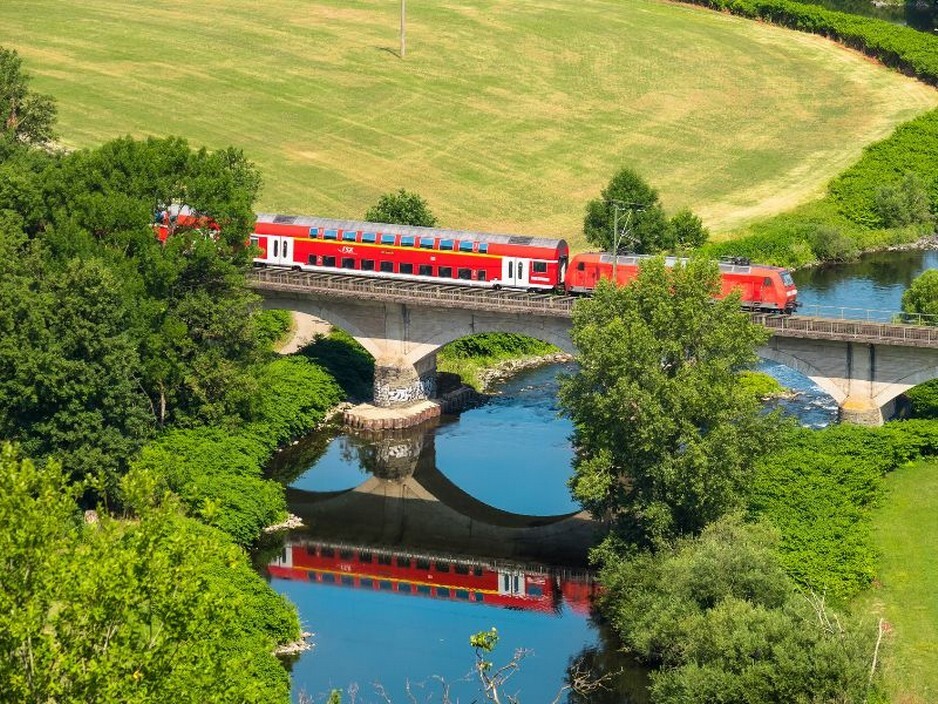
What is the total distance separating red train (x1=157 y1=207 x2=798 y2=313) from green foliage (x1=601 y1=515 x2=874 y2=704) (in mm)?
27166

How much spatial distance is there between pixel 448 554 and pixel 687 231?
53.8 metres

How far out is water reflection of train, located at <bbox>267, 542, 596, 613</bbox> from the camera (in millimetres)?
95938

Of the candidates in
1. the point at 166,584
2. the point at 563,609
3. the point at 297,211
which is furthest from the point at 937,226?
the point at 166,584

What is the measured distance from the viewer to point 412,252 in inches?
4934

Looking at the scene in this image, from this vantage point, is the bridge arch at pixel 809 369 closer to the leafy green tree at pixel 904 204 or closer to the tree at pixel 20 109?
the tree at pixel 20 109

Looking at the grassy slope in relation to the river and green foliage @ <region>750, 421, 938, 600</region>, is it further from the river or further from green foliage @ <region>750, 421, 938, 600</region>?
the river

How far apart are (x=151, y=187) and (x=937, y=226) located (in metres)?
83.8

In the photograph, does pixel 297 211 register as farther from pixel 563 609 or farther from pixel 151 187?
pixel 563 609

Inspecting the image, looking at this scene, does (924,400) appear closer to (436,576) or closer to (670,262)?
(670,262)

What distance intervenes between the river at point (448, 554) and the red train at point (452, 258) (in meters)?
8.54

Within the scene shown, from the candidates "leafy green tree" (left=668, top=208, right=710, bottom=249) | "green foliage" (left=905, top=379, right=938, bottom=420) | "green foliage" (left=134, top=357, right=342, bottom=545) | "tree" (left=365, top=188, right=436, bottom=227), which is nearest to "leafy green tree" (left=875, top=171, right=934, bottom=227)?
"leafy green tree" (left=668, top=208, right=710, bottom=249)

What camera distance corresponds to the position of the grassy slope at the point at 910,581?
80.9m

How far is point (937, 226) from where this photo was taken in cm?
17150

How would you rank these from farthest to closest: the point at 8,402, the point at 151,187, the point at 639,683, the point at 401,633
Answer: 1. the point at 151,187
2. the point at 8,402
3. the point at 401,633
4. the point at 639,683
